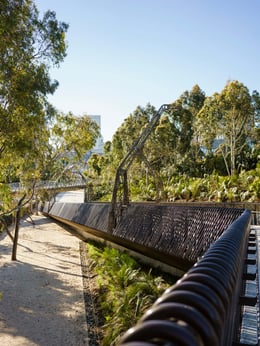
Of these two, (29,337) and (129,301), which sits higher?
(129,301)

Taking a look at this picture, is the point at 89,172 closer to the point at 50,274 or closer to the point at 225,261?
the point at 50,274

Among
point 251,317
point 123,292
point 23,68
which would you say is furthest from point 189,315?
point 23,68

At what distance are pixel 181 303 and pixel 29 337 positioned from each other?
334 inches

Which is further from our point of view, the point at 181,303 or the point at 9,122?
the point at 9,122

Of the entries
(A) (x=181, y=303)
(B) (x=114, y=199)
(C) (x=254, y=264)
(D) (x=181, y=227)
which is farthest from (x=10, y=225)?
(A) (x=181, y=303)

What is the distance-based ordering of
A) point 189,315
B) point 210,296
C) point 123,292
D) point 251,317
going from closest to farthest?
point 189,315 < point 210,296 < point 251,317 < point 123,292

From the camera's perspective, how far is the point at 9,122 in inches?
366

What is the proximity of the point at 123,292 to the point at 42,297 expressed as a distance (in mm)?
3096

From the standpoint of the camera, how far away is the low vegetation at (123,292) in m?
7.77

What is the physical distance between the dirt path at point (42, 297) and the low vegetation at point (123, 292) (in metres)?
0.70

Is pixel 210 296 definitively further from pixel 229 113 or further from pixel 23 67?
pixel 229 113

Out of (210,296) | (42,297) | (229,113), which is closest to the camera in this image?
(210,296)

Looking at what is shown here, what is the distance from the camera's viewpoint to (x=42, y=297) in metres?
10.6

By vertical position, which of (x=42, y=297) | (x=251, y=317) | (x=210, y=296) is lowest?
(x=42, y=297)
